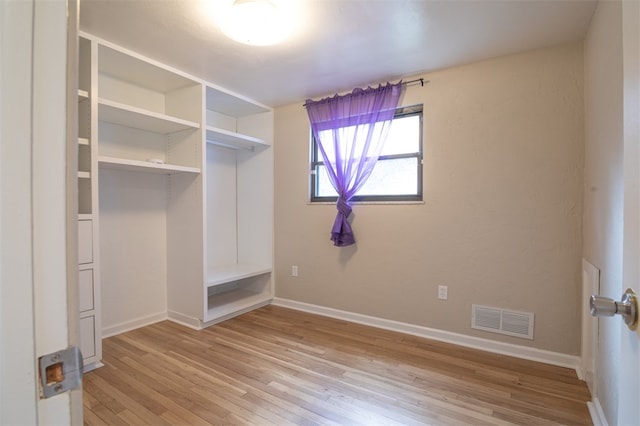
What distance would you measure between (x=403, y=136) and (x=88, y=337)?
2.94 m

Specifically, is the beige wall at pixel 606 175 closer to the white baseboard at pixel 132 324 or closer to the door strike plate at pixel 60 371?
the door strike plate at pixel 60 371

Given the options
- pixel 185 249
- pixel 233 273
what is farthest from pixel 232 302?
pixel 185 249

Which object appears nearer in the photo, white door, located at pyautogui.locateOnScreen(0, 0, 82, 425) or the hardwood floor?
white door, located at pyautogui.locateOnScreen(0, 0, 82, 425)

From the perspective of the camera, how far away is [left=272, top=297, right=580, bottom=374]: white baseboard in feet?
7.25

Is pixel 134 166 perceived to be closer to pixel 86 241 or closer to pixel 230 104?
pixel 86 241

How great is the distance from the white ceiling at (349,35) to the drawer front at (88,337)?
1967mm

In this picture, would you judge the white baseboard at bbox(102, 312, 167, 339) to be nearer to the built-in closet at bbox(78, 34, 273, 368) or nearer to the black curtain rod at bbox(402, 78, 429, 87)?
the built-in closet at bbox(78, 34, 273, 368)

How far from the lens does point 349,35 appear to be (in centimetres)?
210

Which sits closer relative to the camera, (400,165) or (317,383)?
(317,383)

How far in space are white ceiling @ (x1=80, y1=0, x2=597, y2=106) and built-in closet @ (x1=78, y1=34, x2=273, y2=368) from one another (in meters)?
0.33

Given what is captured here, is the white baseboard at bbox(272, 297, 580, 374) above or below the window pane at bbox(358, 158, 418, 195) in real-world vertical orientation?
below

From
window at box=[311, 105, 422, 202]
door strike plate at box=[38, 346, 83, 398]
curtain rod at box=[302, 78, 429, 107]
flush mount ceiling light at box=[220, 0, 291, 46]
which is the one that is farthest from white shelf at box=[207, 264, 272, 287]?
door strike plate at box=[38, 346, 83, 398]

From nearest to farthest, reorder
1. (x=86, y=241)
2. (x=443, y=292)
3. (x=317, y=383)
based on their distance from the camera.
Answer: (x=317, y=383)
(x=86, y=241)
(x=443, y=292)

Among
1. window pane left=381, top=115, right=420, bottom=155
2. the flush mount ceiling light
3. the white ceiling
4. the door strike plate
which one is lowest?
the door strike plate
